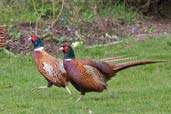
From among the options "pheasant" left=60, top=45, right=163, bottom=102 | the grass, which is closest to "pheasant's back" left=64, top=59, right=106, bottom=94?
"pheasant" left=60, top=45, right=163, bottom=102

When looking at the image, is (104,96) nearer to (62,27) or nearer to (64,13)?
(62,27)

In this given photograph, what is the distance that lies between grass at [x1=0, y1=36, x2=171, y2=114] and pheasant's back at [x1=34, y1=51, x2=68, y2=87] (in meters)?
0.22

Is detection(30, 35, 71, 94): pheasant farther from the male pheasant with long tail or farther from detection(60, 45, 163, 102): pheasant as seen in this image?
detection(60, 45, 163, 102): pheasant

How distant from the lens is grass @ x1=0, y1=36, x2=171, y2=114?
28.2 ft

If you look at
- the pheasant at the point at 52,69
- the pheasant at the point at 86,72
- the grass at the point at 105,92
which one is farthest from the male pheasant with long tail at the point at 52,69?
the pheasant at the point at 86,72

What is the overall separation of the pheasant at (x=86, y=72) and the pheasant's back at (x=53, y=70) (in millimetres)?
521

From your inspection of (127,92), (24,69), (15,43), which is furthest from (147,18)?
(127,92)

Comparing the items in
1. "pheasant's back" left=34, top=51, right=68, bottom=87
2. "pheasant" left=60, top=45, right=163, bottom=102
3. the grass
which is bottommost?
the grass

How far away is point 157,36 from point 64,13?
2287 mm

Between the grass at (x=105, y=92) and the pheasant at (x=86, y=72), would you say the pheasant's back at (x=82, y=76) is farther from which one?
the grass at (x=105, y=92)

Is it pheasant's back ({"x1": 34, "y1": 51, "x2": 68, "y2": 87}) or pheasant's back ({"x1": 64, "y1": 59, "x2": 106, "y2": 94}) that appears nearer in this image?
pheasant's back ({"x1": 64, "y1": 59, "x2": 106, "y2": 94})

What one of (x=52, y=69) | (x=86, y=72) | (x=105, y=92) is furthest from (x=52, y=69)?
(x=105, y=92)

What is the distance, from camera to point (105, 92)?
1011 cm

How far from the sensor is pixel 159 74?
11.5m
